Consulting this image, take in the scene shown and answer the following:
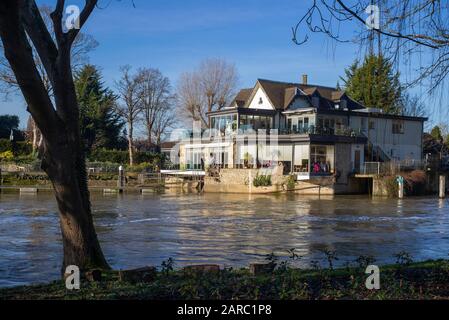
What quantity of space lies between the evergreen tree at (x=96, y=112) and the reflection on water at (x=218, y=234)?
37.0 m

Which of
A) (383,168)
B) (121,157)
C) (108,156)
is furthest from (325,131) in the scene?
(108,156)

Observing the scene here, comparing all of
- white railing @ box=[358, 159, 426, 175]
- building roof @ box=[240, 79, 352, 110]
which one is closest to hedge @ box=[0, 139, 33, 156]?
building roof @ box=[240, 79, 352, 110]

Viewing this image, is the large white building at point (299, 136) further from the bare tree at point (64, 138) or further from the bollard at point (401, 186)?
the bare tree at point (64, 138)

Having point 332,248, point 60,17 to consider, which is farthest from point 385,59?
point 332,248

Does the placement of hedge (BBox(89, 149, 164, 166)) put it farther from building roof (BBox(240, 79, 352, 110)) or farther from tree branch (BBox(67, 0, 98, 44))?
tree branch (BBox(67, 0, 98, 44))

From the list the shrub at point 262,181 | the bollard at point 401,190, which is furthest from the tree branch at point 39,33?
the bollard at point 401,190

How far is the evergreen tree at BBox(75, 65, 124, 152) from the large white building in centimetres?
1208

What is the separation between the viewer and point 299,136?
52.5 metres

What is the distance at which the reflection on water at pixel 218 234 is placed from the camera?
597 inches

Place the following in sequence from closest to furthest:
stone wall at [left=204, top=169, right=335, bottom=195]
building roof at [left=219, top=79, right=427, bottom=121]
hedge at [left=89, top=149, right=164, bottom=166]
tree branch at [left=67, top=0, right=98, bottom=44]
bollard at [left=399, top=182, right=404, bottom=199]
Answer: tree branch at [left=67, top=0, right=98, bottom=44] < bollard at [left=399, top=182, right=404, bottom=199] < stone wall at [left=204, top=169, right=335, bottom=195] < building roof at [left=219, top=79, right=427, bottom=121] < hedge at [left=89, top=149, right=164, bottom=166]

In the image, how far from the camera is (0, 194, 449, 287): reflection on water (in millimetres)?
15156

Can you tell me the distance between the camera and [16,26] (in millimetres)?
7047

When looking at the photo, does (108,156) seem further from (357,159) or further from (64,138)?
(64,138)

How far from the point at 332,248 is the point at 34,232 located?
11000 millimetres
